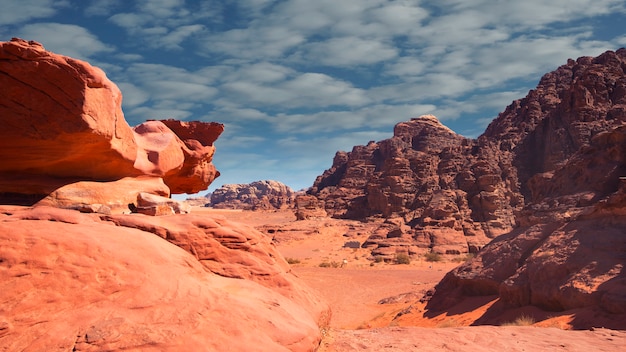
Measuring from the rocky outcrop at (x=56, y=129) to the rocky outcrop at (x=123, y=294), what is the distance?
1710 mm

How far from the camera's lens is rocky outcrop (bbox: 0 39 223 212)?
6.14m

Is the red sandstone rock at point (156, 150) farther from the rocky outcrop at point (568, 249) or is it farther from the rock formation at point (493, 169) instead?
the rock formation at point (493, 169)

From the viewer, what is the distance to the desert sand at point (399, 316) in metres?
6.41

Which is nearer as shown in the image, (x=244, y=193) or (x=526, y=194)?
(x=526, y=194)

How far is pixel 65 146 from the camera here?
23.7ft

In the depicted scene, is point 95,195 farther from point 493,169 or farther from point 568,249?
point 493,169

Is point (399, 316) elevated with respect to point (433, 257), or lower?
lower

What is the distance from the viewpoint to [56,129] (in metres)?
6.64

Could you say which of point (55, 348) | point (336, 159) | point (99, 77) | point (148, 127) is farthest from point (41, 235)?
point (336, 159)

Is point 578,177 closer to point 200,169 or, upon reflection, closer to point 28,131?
point 200,169

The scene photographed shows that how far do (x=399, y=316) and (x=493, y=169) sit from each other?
Result: 32.5 m

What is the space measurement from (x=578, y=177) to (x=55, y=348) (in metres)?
14.1

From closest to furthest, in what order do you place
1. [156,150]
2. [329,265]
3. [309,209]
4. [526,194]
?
[156,150] → [329,265] → [526,194] → [309,209]

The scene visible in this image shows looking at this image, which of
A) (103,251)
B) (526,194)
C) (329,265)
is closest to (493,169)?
(526,194)
